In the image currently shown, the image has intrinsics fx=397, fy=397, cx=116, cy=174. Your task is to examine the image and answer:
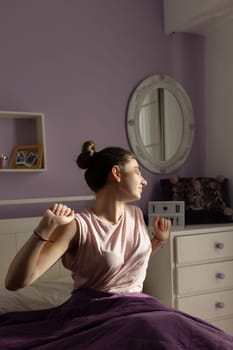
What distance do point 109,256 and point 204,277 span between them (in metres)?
1.23

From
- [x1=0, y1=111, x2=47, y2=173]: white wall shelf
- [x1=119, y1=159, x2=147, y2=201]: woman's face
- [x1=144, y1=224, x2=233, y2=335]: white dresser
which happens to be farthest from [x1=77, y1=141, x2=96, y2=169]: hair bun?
[x1=144, y1=224, x2=233, y2=335]: white dresser

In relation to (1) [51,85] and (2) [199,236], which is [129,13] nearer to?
(1) [51,85]

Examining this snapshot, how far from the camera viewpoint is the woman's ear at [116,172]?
1.37 metres

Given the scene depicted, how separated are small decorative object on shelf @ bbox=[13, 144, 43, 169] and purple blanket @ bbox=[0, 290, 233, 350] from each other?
109cm

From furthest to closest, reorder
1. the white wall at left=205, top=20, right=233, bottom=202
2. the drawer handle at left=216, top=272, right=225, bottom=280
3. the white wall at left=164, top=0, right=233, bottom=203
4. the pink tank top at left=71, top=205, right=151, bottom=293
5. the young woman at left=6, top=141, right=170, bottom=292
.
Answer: the white wall at left=205, top=20, right=233, bottom=202 → the white wall at left=164, top=0, right=233, bottom=203 → the drawer handle at left=216, top=272, right=225, bottom=280 → the pink tank top at left=71, top=205, right=151, bottom=293 → the young woman at left=6, top=141, right=170, bottom=292

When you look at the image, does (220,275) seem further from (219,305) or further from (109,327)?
(109,327)

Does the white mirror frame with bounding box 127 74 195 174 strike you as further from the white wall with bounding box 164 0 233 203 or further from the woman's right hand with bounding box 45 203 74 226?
the woman's right hand with bounding box 45 203 74 226

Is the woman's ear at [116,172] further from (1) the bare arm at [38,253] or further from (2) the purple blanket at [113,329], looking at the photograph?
(2) the purple blanket at [113,329]

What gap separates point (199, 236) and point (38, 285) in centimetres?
95

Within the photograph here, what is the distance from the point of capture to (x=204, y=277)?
2.32 metres

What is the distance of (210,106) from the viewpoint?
2893 millimetres

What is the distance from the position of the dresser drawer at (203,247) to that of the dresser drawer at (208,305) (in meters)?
0.22

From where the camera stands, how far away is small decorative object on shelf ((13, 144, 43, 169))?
229cm

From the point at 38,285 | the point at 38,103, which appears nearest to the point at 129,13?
the point at 38,103
